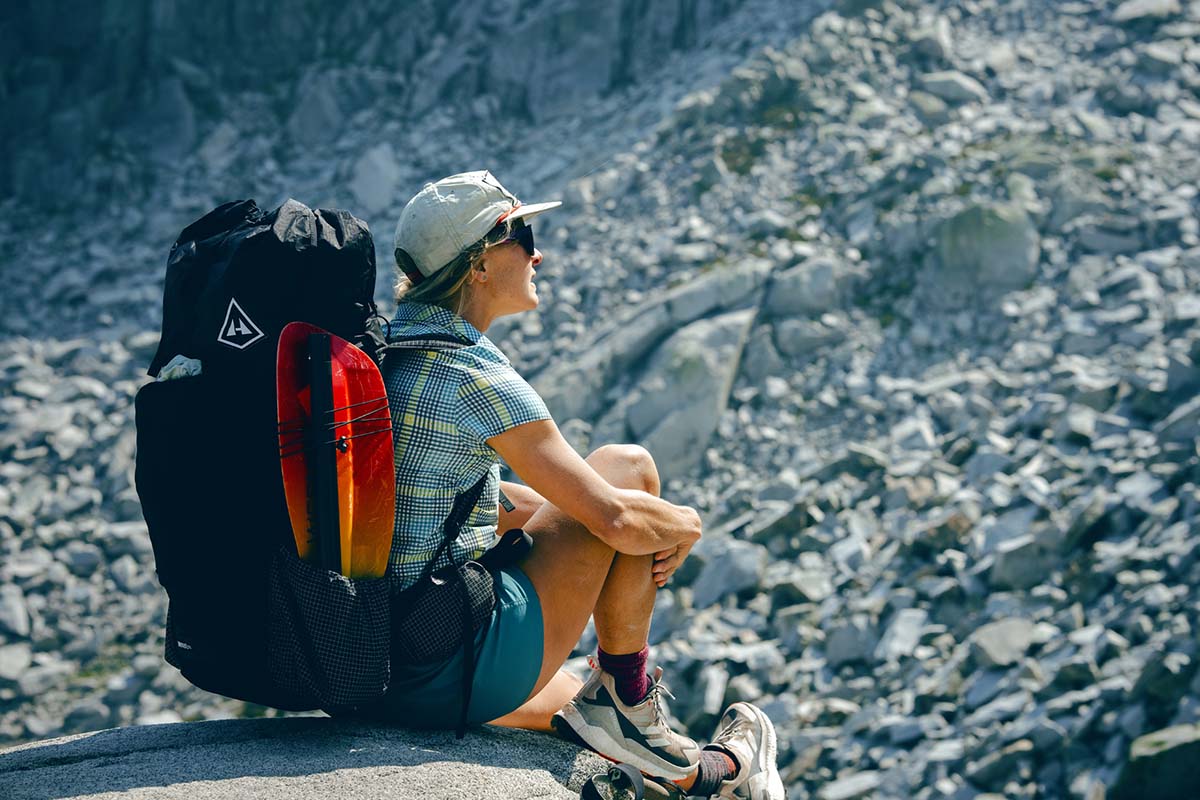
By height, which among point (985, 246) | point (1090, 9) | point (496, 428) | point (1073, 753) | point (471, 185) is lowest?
point (1073, 753)

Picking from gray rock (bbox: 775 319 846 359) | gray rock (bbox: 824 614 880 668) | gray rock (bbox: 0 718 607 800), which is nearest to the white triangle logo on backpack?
gray rock (bbox: 0 718 607 800)

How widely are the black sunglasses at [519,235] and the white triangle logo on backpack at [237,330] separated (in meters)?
0.95

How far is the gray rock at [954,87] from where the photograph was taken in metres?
17.7

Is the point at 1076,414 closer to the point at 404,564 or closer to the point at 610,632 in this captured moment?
the point at 610,632

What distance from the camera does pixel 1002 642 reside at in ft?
31.5

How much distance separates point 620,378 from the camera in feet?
50.0

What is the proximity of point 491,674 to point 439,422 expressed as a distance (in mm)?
972

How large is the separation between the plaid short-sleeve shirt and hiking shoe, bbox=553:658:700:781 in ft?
3.26

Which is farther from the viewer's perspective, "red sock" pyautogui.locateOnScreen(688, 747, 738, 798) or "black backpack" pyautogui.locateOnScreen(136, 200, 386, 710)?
"red sock" pyautogui.locateOnScreen(688, 747, 738, 798)

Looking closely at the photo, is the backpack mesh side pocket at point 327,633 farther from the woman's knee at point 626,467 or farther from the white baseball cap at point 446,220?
the white baseball cap at point 446,220

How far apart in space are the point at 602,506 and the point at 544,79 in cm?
1947

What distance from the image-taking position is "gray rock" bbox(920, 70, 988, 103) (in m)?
17.7

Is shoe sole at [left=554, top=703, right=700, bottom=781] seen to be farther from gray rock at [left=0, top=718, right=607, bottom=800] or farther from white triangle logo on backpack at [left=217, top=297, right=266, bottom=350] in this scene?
white triangle logo on backpack at [left=217, top=297, right=266, bottom=350]

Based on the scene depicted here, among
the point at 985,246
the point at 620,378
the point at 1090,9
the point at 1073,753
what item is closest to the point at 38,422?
the point at 620,378
